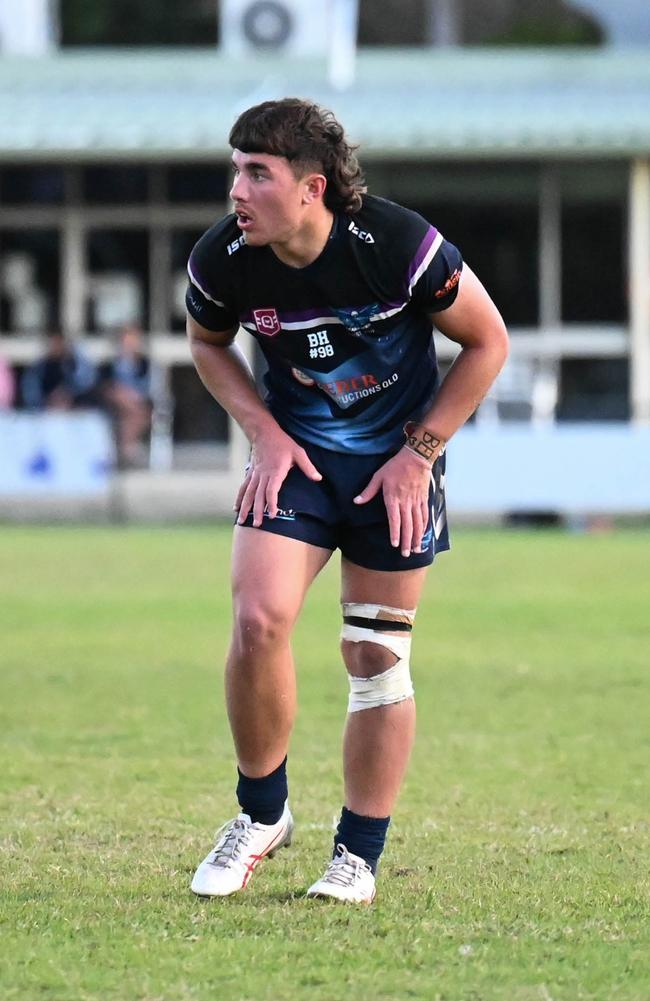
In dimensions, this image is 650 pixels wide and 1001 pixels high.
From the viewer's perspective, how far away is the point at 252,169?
16.4 ft

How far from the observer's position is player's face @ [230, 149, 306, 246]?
497cm

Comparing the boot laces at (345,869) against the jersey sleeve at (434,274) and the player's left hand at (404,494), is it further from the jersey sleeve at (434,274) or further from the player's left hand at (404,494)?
the jersey sleeve at (434,274)

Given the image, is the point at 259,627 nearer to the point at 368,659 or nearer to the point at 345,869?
the point at 368,659

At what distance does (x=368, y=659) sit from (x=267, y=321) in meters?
0.97

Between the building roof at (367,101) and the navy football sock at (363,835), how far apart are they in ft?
65.0

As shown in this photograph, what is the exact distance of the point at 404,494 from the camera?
520 centimetres

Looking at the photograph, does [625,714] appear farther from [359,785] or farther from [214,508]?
[214,508]

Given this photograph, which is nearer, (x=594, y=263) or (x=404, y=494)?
(x=404, y=494)

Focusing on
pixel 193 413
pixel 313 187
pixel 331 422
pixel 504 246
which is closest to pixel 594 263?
pixel 504 246

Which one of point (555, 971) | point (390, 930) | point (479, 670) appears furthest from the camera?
point (479, 670)

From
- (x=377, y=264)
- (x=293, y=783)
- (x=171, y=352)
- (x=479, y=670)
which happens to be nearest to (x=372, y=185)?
(x=171, y=352)

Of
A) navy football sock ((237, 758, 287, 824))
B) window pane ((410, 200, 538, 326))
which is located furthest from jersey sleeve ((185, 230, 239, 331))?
window pane ((410, 200, 538, 326))

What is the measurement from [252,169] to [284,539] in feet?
3.25

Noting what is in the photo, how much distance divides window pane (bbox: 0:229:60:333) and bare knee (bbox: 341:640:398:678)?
70.8ft
